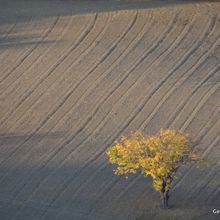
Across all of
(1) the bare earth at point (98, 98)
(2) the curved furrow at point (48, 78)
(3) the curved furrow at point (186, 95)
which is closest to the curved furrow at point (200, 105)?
(1) the bare earth at point (98, 98)

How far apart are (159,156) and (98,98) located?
352 inches

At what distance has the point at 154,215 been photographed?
27.5 meters

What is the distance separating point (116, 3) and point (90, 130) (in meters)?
12.3

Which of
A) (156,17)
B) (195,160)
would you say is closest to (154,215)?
(195,160)

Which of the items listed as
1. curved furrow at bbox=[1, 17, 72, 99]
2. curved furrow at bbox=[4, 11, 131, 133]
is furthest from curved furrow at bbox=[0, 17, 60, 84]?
curved furrow at bbox=[4, 11, 131, 133]

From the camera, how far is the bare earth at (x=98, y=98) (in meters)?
28.8

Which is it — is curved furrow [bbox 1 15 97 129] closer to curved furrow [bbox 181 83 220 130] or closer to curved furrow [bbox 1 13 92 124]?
curved furrow [bbox 1 13 92 124]

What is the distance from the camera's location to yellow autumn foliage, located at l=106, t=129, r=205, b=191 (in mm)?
27062

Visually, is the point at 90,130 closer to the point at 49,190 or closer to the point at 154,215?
the point at 49,190

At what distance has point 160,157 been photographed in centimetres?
2703

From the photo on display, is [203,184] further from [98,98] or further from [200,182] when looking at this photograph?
[98,98]

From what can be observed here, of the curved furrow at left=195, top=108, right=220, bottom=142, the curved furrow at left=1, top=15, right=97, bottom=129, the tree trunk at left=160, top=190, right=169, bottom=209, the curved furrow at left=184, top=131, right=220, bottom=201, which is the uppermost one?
the curved furrow at left=1, top=15, right=97, bottom=129

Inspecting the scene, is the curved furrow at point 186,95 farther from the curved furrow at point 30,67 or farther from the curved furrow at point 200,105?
the curved furrow at point 30,67

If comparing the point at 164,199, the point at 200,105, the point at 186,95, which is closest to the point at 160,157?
the point at 164,199
